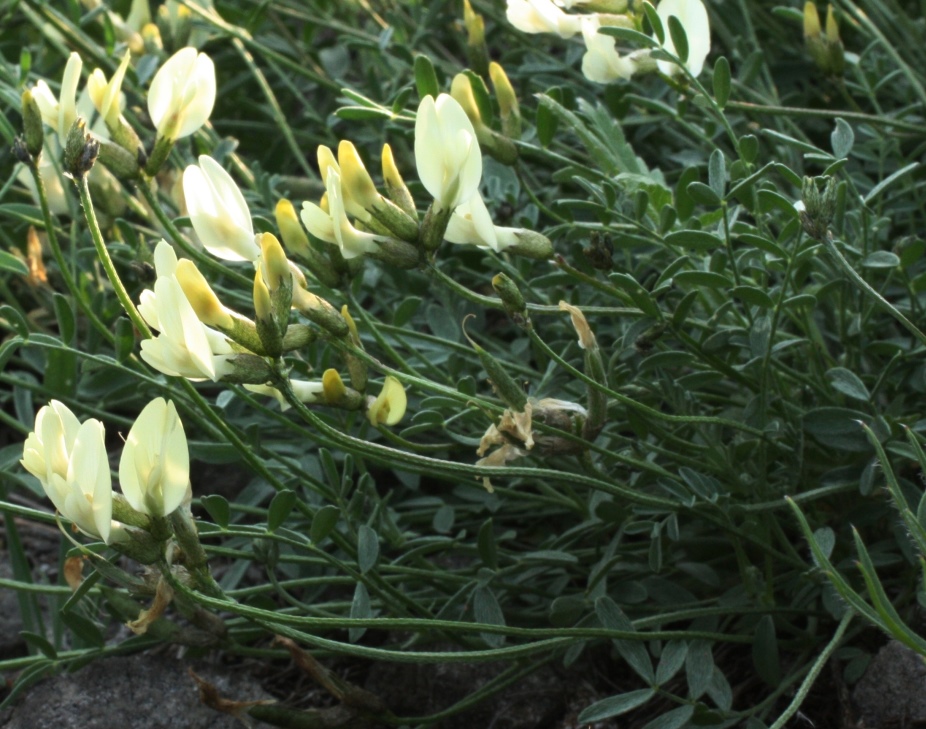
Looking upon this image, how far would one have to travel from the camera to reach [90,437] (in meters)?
0.98

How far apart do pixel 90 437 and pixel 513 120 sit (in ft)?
2.22

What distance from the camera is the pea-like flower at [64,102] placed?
1.20 meters

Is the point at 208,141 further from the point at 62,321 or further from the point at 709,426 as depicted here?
the point at 709,426

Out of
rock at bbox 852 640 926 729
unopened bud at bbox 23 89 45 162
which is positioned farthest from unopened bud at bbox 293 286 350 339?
rock at bbox 852 640 926 729

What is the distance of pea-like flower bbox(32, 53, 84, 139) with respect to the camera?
120 centimetres

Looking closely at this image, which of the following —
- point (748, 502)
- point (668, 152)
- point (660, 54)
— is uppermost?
point (660, 54)

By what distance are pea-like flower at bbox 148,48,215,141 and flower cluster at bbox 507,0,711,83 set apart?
38 cm

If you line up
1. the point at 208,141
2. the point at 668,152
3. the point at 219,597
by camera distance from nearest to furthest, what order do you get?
the point at 219,597 → the point at 208,141 → the point at 668,152

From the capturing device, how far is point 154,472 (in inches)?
38.7

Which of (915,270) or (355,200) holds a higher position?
(355,200)

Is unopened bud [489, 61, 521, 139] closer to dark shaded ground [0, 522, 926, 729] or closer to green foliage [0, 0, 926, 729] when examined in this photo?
green foliage [0, 0, 926, 729]

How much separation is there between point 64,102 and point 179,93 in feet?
0.40

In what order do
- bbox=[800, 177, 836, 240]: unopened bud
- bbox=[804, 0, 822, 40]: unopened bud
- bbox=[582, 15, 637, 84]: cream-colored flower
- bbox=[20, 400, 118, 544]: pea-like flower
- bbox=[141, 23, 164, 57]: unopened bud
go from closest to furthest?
bbox=[20, 400, 118, 544]: pea-like flower
bbox=[800, 177, 836, 240]: unopened bud
bbox=[582, 15, 637, 84]: cream-colored flower
bbox=[804, 0, 822, 40]: unopened bud
bbox=[141, 23, 164, 57]: unopened bud

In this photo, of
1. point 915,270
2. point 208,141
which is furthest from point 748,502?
point 208,141
